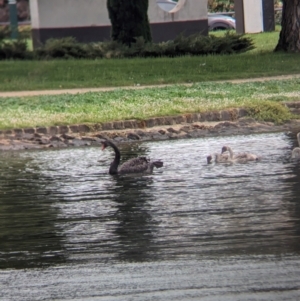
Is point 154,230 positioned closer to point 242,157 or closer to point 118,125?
point 242,157

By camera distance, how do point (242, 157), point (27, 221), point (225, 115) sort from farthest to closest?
point (225, 115), point (242, 157), point (27, 221)

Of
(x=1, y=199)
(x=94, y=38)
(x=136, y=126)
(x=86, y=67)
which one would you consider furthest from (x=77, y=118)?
(x=94, y=38)

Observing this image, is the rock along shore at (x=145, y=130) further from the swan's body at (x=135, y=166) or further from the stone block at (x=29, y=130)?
the swan's body at (x=135, y=166)

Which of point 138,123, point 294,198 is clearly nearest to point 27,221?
point 294,198

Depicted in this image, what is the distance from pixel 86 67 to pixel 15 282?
1979 cm

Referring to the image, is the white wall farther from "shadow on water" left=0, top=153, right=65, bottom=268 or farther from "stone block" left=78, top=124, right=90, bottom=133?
"shadow on water" left=0, top=153, right=65, bottom=268

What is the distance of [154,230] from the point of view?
10.0 meters

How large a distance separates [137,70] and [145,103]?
650 centimetres

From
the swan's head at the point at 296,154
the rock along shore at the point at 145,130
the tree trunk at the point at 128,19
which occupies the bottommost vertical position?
the rock along shore at the point at 145,130

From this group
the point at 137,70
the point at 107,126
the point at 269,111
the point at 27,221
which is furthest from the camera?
the point at 137,70

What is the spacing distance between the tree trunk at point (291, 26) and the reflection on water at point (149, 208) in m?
14.2

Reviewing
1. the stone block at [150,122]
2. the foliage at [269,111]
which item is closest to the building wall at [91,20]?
the foliage at [269,111]

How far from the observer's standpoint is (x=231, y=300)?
→ 734 centimetres

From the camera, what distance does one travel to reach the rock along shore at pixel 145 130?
1811 centimetres
